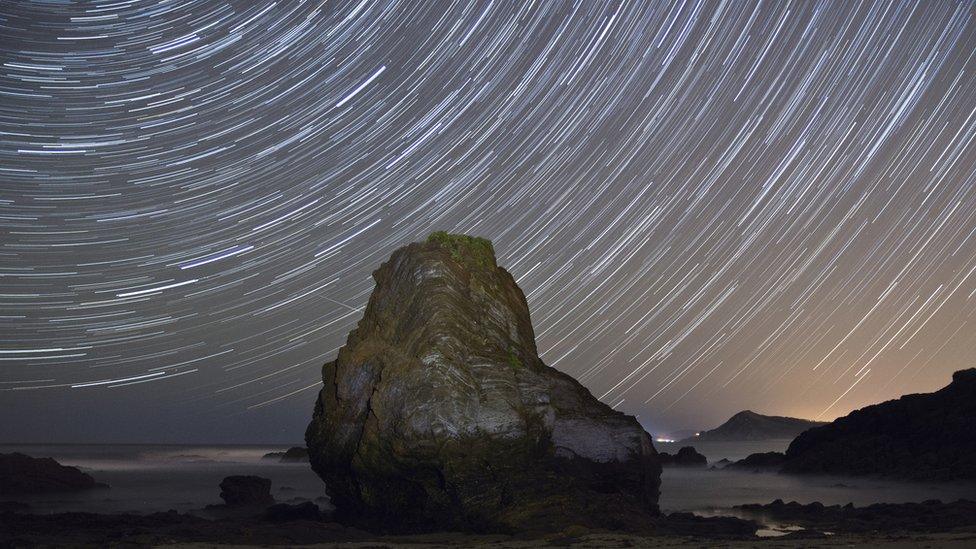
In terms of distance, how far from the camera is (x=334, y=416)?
816 inches

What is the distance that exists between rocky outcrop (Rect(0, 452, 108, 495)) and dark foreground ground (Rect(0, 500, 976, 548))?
55.4ft

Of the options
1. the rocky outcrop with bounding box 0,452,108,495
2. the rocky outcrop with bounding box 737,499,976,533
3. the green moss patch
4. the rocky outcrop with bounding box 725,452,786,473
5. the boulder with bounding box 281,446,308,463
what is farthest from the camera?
the boulder with bounding box 281,446,308,463

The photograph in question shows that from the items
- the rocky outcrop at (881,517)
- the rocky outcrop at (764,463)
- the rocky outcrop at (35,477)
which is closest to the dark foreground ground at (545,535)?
the rocky outcrop at (881,517)

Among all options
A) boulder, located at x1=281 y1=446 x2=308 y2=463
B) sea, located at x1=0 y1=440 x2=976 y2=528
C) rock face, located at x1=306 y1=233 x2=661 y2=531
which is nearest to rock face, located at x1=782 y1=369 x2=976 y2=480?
sea, located at x1=0 y1=440 x2=976 y2=528

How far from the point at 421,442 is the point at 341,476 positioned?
396cm

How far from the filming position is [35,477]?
38.8 metres

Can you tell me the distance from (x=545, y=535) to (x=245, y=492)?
1678 centimetres

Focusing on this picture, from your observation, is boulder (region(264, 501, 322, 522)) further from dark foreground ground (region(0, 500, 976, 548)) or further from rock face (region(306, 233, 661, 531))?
rock face (region(306, 233, 661, 531))

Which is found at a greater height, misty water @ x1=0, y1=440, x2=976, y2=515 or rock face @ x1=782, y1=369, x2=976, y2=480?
rock face @ x1=782, y1=369, x2=976, y2=480

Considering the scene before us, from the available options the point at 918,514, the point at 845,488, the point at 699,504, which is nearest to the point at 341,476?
the point at 918,514

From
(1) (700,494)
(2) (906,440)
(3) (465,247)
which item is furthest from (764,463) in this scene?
(3) (465,247)

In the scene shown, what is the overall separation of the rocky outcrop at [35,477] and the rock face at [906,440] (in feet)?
126

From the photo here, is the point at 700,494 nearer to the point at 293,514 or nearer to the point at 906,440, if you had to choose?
the point at 906,440

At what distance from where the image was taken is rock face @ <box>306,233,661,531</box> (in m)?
17.5
